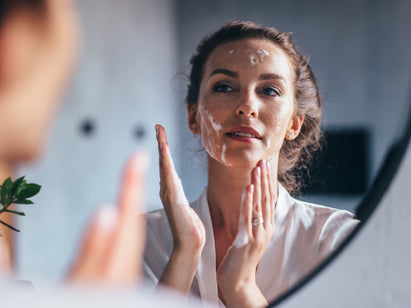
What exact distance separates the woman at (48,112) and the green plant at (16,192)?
4 centimetres

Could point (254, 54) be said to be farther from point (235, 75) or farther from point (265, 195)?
point (265, 195)

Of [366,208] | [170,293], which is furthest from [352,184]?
[170,293]

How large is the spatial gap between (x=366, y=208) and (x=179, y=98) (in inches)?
13.5

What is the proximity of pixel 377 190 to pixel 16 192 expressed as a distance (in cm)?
55

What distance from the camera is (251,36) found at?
26.2 inches

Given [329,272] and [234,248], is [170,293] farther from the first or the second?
[329,272]

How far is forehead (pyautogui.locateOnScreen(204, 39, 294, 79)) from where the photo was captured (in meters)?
0.66

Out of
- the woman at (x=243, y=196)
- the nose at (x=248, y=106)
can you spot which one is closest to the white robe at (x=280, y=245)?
the woman at (x=243, y=196)

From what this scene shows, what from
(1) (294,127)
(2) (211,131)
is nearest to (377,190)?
(1) (294,127)

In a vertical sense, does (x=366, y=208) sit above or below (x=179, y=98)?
below

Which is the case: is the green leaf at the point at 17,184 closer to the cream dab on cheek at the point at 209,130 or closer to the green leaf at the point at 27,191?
the green leaf at the point at 27,191

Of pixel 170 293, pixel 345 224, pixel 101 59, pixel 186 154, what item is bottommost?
pixel 170 293

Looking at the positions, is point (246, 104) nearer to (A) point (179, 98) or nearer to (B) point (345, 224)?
(A) point (179, 98)

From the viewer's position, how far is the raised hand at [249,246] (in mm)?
677
